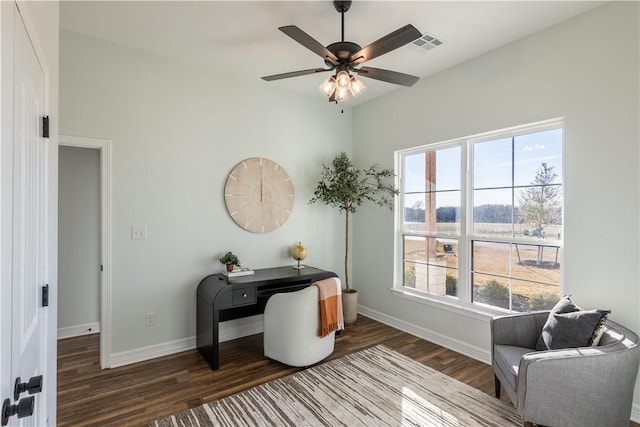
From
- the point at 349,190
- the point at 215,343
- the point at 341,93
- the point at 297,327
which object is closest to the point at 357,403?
the point at 297,327

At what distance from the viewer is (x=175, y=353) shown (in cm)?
322

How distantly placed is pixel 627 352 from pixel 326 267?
308 cm

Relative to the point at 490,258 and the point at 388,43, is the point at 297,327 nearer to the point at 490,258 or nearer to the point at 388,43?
the point at 490,258

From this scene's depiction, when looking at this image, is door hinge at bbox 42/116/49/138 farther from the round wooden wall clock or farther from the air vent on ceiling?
the air vent on ceiling

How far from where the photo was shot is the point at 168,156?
3.21m

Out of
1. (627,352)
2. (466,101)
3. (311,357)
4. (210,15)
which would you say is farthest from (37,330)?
(466,101)

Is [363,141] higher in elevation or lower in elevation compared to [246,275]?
higher

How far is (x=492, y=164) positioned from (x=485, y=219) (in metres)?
0.54

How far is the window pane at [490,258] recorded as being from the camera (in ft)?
10.0

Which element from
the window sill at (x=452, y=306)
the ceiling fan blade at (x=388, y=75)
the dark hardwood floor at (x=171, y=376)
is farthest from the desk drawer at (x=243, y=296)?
the ceiling fan blade at (x=388, y=75)

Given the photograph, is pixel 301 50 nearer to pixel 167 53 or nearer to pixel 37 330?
pixel 167 53

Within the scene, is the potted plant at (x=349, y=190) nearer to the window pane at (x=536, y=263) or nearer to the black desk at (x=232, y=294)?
the black desk at (x=232, y=294)

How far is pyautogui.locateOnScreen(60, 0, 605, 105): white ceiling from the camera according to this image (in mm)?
2381

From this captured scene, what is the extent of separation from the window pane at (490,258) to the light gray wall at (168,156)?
210 centimetres
